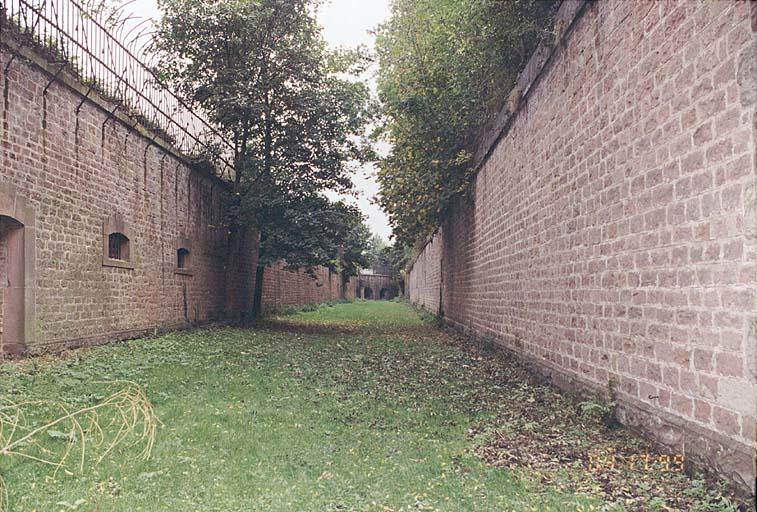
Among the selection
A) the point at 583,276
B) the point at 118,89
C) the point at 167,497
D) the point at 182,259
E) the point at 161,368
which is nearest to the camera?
the point at 167,497

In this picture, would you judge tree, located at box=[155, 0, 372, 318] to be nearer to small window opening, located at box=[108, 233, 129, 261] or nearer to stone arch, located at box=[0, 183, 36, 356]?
small window opening, located at box=[108, 233, 129, 261]

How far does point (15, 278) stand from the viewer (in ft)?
26.0

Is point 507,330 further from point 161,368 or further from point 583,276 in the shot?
point 161,368

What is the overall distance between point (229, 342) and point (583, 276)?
7.98m

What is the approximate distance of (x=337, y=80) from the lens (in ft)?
53.3

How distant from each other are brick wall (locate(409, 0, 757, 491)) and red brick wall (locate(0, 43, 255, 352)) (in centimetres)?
755

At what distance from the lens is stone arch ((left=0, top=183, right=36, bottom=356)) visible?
7.80 meters

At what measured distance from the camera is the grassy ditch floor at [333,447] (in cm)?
336

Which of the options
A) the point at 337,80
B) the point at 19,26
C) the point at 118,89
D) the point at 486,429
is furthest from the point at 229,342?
the point at 337,80

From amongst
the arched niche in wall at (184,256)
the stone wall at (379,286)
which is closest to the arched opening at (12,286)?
the arched niche in wall at (184,256)

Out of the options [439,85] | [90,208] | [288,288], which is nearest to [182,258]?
[90,208]

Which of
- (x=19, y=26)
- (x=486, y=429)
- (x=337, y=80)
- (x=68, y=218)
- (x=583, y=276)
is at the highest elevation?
(x=337, y=80)

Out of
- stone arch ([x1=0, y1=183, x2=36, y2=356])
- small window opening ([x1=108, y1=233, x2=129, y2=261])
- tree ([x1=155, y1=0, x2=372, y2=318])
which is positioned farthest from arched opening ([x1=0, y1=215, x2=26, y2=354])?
tree ([x1=155, y1=0, x2=372, y2=318])

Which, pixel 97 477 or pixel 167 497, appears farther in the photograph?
pixel 97 477
